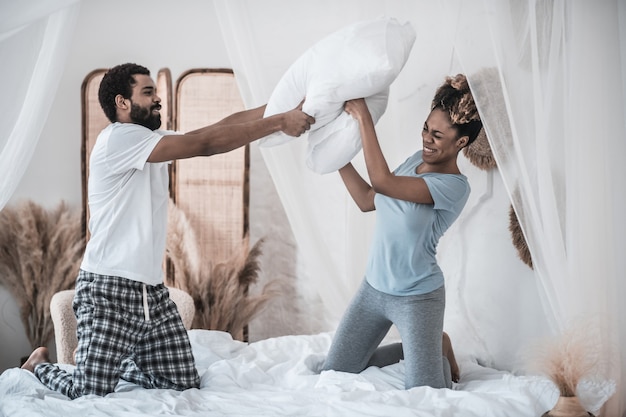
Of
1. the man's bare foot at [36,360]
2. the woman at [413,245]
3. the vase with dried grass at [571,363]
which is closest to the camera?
the vase with dried grass at [571,363]

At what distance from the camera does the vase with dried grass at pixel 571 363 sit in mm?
1958

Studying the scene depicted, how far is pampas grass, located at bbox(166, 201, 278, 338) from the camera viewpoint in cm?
345

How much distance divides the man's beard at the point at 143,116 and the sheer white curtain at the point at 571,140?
1.10m

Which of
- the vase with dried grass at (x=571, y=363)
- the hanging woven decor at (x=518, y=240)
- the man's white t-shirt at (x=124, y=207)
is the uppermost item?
the man's white t-shirt at (x=124, y=207)

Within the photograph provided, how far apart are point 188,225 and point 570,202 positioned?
6.57 feet

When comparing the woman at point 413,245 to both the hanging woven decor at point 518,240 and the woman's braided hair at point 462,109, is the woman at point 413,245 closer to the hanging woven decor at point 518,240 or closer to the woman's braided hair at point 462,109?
the woman's braided hair at point 462,109

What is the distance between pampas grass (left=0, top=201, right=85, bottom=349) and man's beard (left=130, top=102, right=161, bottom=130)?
132cm

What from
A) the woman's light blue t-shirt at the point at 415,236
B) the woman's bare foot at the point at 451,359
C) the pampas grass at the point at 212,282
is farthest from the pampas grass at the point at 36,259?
the woman's bare foot at the point at 451,359

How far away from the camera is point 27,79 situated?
89.7 inches

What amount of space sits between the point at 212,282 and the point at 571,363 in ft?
6.31

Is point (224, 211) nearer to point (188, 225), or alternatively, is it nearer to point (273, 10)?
point (188, 225)

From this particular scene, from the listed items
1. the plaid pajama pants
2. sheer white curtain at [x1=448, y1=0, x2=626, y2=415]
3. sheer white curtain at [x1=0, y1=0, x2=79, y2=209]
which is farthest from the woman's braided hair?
sheer white curtain at [x1=0, y1=0, x2=79, y2=209]

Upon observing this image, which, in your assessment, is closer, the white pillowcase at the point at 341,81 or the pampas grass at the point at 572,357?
the pampas grass at the point at 572,357

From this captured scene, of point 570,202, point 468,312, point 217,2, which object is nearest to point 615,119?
point 570,202
